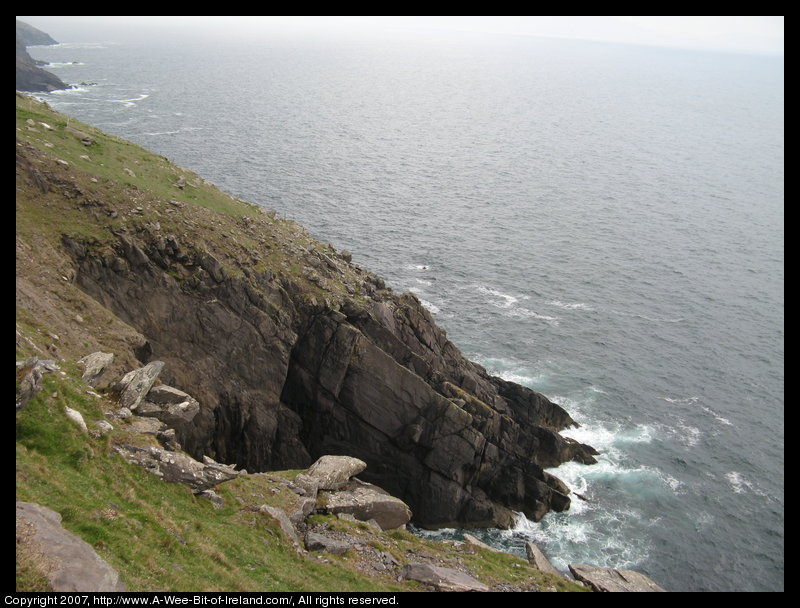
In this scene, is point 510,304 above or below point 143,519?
above

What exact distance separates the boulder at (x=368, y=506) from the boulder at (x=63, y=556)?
17129 mm

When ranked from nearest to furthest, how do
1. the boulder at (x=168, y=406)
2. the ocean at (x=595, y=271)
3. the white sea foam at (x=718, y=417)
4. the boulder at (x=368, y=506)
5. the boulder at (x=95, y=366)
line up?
the boulder at (x=95, y=366) < the boulder at (x=168, y=406) < the boulder at (x=368, y=506) < the ocean at (x=595, y=271) < the white sea foam at (x=718, y=417)

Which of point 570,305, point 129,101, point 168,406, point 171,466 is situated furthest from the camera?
point 129,101

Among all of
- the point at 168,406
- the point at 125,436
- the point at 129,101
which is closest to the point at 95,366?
the point at 168,406

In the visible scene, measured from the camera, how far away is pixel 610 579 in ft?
114

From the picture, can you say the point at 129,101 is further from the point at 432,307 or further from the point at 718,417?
the point at 718,417

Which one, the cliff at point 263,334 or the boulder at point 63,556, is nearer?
the boulder at point 63,556

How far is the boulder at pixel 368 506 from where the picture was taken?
110ft

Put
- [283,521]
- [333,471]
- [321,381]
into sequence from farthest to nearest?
[321,381] < [333,471] < [283,521]

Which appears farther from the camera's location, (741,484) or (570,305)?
(570,305)

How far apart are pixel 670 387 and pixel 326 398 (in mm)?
42866

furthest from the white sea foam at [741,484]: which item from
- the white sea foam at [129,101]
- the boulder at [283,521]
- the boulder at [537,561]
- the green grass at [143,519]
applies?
the white sea foam at [129,101]

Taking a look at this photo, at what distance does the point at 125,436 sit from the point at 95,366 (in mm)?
6068

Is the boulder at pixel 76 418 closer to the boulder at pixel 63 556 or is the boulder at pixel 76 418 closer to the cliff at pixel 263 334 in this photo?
the boulder at pixel 63 556
